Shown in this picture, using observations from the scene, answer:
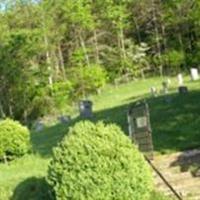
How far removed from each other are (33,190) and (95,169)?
9.31 feet

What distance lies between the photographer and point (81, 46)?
182 ft

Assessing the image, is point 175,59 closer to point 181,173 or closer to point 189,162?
point 189,162

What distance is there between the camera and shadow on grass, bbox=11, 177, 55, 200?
1152 centimetres

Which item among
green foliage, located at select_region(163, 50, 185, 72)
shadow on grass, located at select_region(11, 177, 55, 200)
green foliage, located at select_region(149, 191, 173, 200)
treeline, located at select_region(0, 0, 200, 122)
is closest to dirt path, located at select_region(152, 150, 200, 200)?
green foliage, located at select_region(149, 191, 173, 200)

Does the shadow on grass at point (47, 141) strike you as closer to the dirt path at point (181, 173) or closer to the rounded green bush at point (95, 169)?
the dirt path at point (181, 173)

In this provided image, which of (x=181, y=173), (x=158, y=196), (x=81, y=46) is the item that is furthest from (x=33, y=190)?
(x=81, y=46)

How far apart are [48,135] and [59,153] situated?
1432 cm

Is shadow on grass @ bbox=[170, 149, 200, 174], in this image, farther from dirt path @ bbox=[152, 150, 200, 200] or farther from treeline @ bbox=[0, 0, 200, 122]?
treeline @ bbox=[0, 0, 200, 122]

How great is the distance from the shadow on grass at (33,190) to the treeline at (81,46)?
28.8 meters

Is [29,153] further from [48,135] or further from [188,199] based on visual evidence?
[188,199]

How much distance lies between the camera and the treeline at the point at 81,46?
142 feet

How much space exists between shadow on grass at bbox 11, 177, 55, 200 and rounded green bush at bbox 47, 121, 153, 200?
71 cm

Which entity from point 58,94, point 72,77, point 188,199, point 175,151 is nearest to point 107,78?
point 72,77

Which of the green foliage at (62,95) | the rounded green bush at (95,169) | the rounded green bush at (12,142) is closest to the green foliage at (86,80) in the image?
the green foliage at (62,95)
